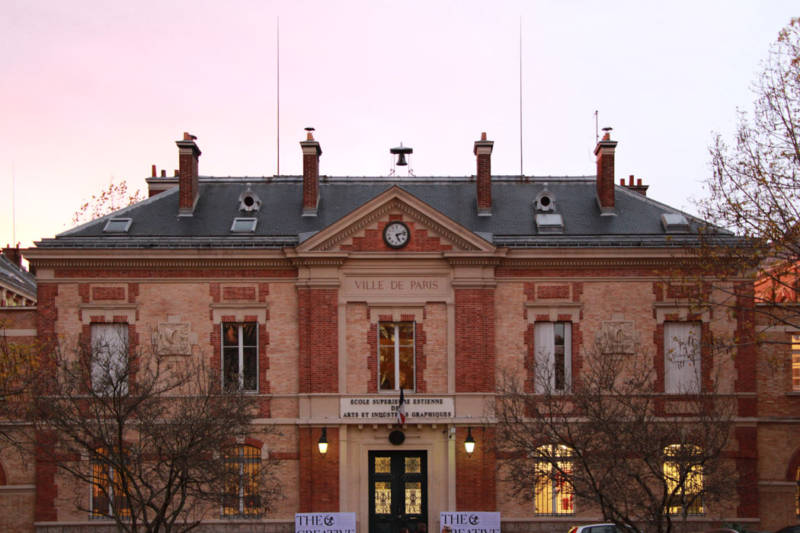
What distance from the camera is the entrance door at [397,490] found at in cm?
2973

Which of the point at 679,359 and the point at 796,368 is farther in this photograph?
the point at 796,368

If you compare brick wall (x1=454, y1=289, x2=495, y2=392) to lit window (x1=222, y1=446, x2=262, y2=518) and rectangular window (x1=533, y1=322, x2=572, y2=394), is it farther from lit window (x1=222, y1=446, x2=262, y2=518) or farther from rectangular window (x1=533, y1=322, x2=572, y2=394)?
lit window (x1=222, y1=446, x2=262, y2=518)

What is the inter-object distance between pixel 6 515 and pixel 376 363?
466 inches

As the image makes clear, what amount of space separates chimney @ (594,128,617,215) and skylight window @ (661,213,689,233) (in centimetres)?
169

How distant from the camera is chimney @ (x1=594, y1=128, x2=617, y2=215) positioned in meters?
32.4

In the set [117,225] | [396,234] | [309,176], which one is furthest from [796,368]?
[117,225]

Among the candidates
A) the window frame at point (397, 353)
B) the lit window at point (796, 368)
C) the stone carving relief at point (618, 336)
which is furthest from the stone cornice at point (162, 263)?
the lit window at point (796, 368)

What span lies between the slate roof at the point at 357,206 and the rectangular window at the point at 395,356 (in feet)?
12.4

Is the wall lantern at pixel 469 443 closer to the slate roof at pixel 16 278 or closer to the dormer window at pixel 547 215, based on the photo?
the dormer window at pixel 547 215

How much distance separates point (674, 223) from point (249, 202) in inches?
538

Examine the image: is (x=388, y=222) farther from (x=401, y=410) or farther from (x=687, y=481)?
(x=687, y=481)

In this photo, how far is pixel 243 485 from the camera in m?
24.5

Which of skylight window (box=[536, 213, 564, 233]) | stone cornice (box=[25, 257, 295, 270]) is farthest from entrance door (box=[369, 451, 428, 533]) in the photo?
skylight window (box=[536, 213, 564, 233])

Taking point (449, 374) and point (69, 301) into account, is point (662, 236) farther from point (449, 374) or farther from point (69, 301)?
point (69, 301)
